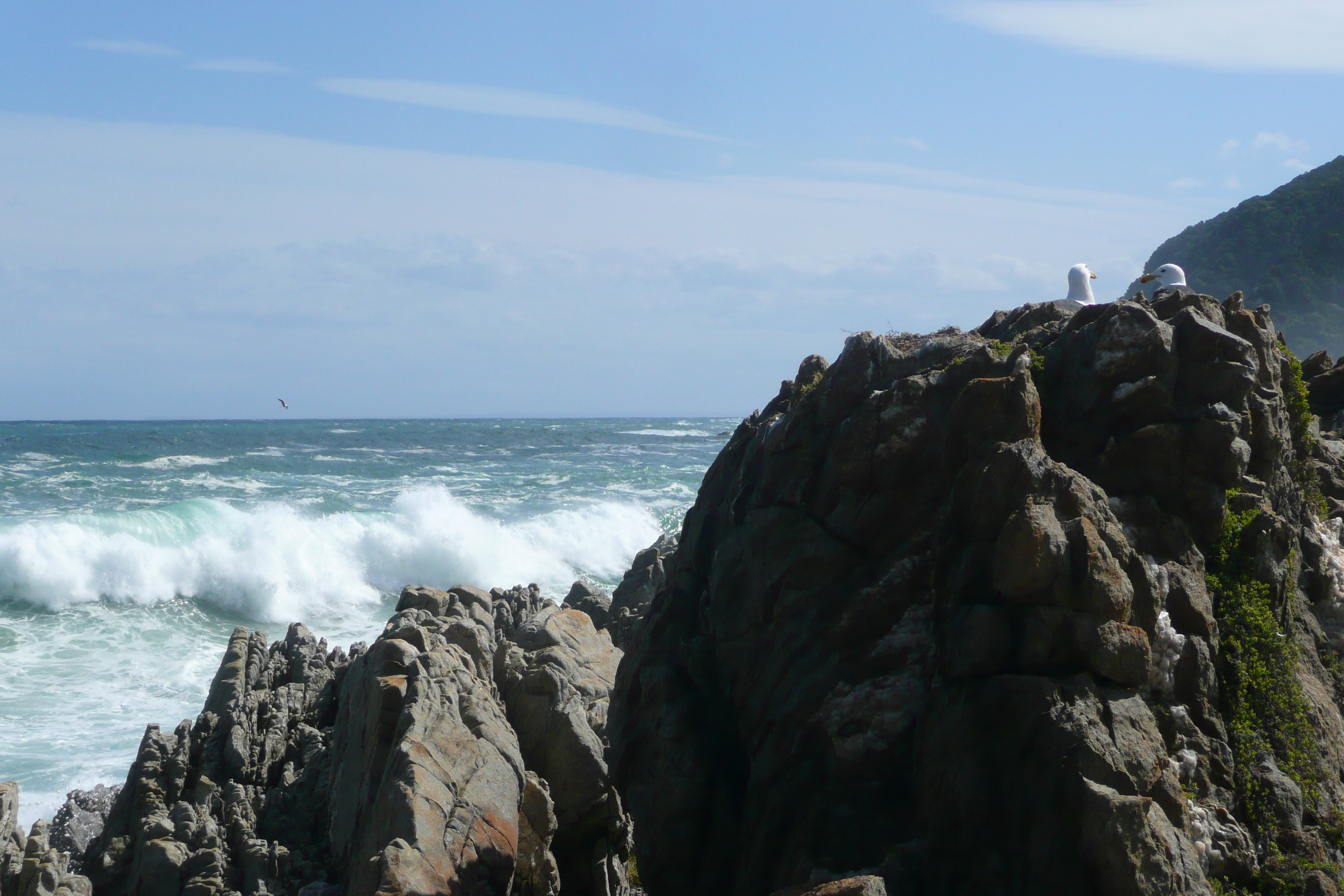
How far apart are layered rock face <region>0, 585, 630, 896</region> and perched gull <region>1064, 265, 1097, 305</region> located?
23.7ft

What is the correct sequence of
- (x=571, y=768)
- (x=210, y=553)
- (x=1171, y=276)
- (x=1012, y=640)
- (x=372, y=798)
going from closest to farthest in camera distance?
1. (x=1012, y=640)
2. (x=372, y=798)
3. (x=571, y=768)
4. (x=1171, y=276)
5. (x=210, y=553)

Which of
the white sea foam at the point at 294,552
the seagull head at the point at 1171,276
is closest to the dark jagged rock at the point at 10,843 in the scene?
the seagull head at the point at 1171,276

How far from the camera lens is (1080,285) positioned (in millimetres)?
12023

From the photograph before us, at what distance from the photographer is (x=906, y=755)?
23.7ft

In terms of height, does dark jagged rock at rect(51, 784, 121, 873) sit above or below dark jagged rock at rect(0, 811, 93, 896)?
below


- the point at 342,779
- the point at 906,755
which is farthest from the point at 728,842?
the point at 342,779

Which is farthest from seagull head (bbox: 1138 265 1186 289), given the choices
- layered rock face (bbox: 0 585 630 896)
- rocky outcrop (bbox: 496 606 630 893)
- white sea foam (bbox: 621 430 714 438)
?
white sea foam (bbox: 621 430 714 438)

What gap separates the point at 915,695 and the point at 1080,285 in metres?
6.60

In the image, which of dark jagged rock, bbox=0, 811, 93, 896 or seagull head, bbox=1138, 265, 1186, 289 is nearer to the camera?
dark jagged rock, bbox=0, 811, 93, 896

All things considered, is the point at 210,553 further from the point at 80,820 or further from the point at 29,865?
the point at 29,865

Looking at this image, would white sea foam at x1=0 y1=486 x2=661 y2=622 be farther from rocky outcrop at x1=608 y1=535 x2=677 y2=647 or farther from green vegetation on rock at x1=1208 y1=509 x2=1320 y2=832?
green vegetation on rock at x1=1208 y1=509 x2=1320 y2=832

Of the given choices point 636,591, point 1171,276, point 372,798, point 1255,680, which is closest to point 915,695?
point 1255,680

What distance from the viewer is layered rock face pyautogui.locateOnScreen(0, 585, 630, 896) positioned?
7695 millimetres

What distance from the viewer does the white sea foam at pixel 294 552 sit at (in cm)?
2438
